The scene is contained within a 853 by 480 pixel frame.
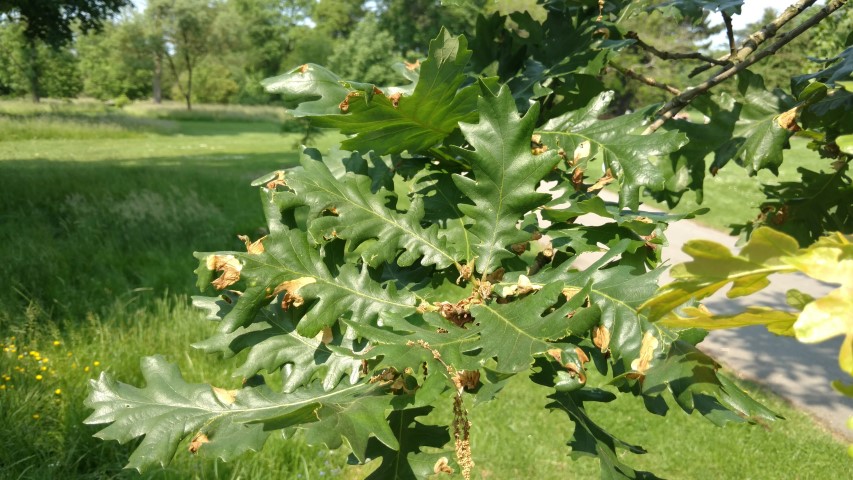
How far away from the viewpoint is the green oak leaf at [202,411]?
921 mm

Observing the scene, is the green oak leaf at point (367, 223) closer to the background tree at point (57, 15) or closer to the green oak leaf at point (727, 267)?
the green oak leaf at point (727, 267)

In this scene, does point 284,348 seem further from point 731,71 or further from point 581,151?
point 731,71

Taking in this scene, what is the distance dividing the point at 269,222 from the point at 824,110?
113 centimetres

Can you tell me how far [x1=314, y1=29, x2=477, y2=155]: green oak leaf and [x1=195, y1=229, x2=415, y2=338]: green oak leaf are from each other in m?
0.20

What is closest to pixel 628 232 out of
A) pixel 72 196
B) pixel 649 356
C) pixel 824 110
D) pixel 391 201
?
pixel 649 356

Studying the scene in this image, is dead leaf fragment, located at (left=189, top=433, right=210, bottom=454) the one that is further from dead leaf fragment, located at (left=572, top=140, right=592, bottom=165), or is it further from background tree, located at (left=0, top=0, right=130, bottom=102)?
background tree, located at (left=0, top=0, right=130, bottom=102)

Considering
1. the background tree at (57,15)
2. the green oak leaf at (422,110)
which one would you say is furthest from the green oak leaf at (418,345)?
the background tree at (57,15)

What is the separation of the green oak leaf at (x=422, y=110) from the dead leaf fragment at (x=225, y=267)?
0.27 m

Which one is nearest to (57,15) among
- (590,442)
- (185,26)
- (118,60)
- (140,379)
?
(140,379)

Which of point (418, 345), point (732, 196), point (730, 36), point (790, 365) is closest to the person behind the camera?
point (418, 345)

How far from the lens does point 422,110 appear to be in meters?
1.12

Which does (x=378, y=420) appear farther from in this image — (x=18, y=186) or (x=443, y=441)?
(x=18, y=186)

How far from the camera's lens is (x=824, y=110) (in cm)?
137

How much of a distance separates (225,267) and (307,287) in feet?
0.49
